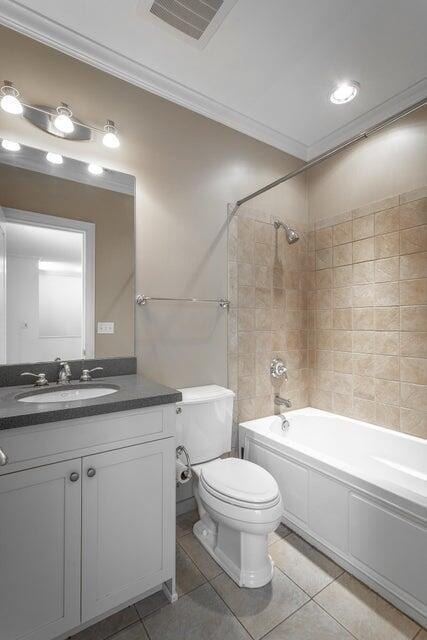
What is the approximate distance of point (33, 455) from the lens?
1061mm

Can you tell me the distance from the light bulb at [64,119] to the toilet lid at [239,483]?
1.91m

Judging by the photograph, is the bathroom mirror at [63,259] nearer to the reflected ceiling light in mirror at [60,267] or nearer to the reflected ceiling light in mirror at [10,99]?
the reflected ceiling light in mirror at [60,267]

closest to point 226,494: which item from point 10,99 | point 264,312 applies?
point 264,312

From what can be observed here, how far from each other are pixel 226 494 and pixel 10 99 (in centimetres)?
208

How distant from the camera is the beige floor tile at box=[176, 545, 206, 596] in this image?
1461 millimetres

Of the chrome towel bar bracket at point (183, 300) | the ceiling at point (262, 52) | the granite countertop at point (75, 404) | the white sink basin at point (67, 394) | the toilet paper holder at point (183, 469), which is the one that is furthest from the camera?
the chrome towel bar bracket at point (183, 300)

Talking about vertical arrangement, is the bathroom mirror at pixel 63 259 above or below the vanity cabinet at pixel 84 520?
above

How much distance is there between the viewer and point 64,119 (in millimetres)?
1583

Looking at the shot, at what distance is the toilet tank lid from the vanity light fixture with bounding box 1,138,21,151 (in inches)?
59.8

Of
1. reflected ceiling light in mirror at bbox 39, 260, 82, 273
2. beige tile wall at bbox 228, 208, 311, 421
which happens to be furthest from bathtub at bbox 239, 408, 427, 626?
reflected ceiling light in mirror at bbox 39, 260, 82, 273

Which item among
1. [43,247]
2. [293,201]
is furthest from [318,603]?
[293,201]

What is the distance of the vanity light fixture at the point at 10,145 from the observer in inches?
58.9

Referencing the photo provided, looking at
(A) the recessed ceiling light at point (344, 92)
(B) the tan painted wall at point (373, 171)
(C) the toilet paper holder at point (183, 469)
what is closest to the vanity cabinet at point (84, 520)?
(C) the toilet paper holder at point (183, 469)

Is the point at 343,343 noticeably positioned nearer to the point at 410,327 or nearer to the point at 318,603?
the point at 410,327
